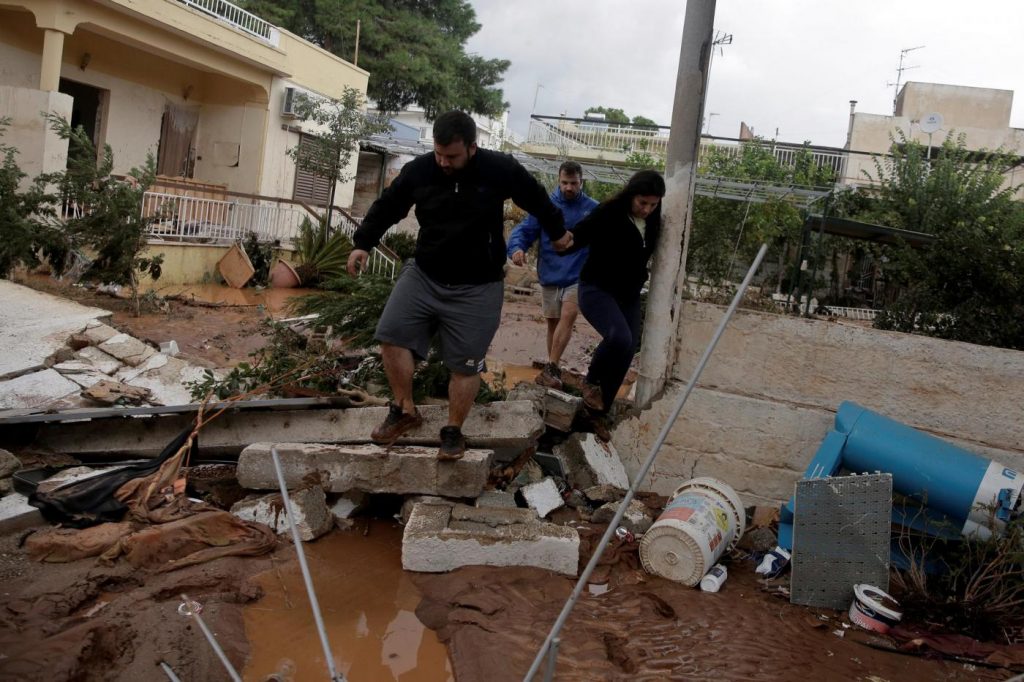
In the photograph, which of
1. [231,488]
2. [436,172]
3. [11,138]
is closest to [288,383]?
[231,488]

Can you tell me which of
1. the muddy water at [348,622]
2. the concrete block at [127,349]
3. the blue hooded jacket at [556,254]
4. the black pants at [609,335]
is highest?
the blue hooded jacket at [556,254]

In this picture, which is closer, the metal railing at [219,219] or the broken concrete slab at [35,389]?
the broken concrete slab at [35,389]

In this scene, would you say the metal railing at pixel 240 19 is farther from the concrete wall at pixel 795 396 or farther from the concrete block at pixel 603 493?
the concrete block at pixel 603 493

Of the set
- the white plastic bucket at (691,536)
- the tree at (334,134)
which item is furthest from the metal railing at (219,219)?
the white plastic bucket at (691,536)

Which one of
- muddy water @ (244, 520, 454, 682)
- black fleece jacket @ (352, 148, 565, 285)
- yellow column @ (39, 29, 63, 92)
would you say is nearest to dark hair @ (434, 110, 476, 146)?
black fleece jacket @ (352, 148, 565, 285)

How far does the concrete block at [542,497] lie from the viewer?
4.45m

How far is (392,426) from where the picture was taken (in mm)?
4324

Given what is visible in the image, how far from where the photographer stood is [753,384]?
4.76 m

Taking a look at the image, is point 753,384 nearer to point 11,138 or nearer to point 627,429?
point 627,429

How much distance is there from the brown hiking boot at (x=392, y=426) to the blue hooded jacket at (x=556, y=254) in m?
1.54

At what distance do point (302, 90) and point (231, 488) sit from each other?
1546cm

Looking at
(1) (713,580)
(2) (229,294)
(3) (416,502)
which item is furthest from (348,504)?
(2) (229,294)

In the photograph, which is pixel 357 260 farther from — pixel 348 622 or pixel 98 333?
pixel 98 333

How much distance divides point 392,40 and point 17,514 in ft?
80.7
